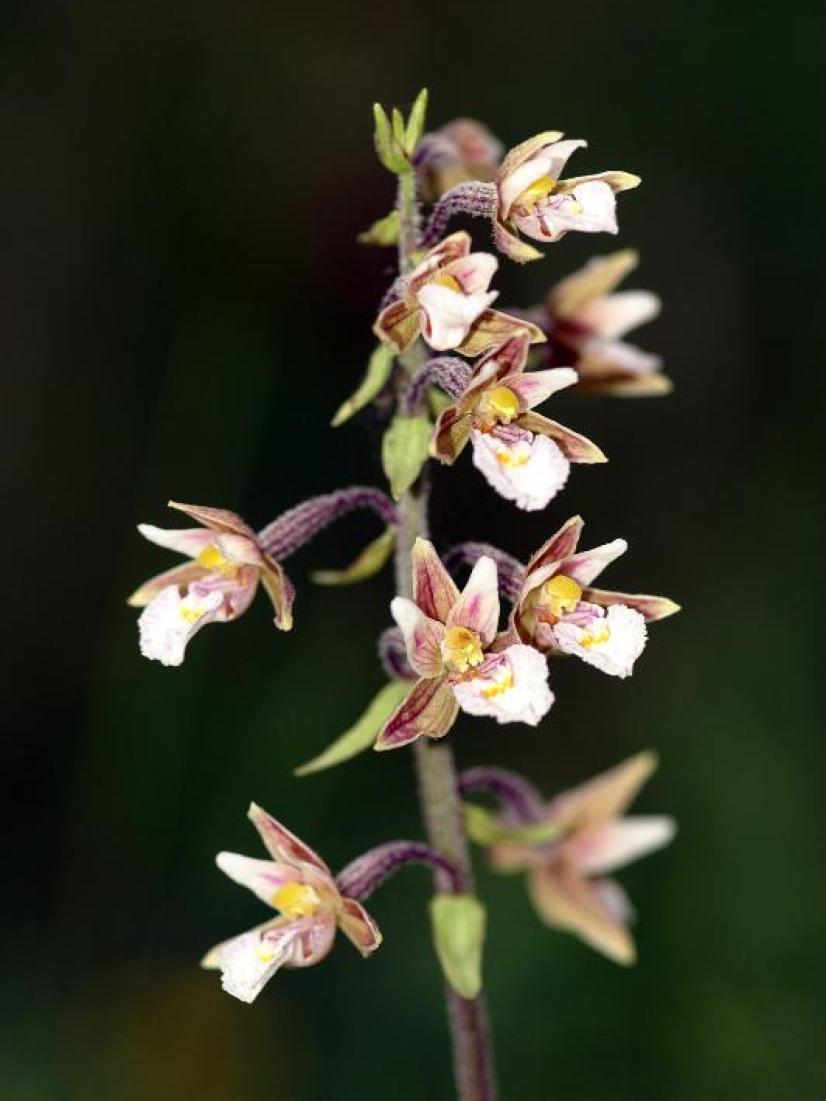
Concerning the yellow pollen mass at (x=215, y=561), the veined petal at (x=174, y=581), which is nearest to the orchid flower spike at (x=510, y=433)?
the yellow pollen mass at (x=215, y=561)

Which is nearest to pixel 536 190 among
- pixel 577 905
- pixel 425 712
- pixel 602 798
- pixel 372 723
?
pixel 425 712

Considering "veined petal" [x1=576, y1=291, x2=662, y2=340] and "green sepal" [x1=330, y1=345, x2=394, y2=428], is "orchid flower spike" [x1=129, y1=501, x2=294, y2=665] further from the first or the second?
"veined petal" [x1=576, y1=291, x2=662, y2=340]

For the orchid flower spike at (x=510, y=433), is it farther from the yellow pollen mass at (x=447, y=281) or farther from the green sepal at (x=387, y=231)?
the green sepal at (x=387, y=231)

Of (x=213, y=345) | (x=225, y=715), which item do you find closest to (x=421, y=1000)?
(x=225, y=715)

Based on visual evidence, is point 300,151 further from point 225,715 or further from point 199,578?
point 199,578

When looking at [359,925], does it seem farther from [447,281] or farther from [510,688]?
[447,281]
